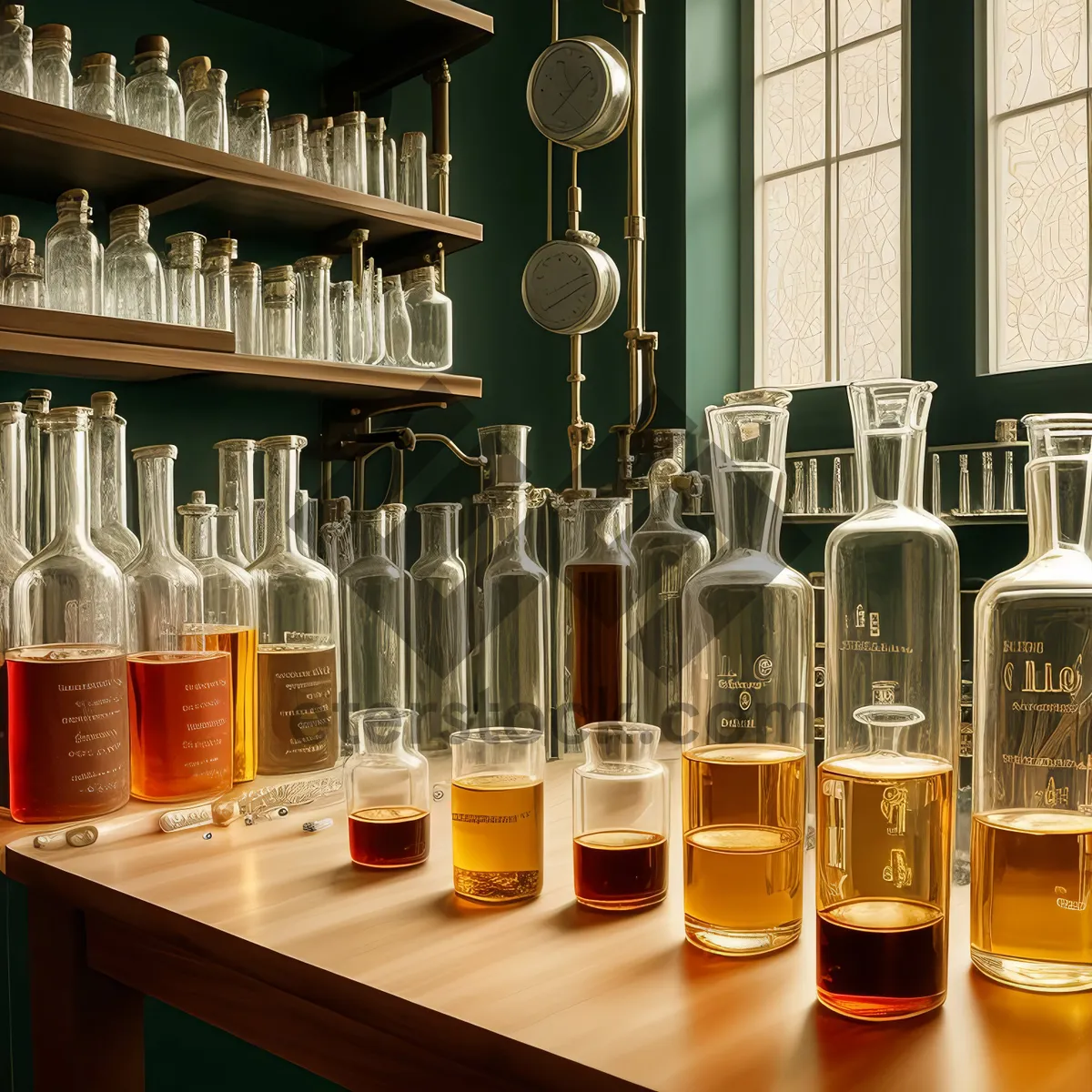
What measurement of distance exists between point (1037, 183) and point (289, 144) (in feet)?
4.33

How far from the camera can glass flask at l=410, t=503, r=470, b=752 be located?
1.45m

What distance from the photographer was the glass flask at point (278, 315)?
166 cm

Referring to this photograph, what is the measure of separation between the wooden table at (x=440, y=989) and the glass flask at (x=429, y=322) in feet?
3.11

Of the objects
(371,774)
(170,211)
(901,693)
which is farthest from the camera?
(170,211)

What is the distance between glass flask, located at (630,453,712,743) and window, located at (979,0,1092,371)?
100 cm

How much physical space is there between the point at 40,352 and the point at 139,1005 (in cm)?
76

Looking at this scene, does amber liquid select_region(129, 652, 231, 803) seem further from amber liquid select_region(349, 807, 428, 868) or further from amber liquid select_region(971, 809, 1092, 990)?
amber liquid select_region(971, 809, 1092, 990)

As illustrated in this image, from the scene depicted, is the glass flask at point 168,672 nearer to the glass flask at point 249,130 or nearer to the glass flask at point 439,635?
the glass flask at point 439,635

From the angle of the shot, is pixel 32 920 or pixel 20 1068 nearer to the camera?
pixel 32 920

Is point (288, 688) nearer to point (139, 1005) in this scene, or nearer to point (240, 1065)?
point (139, 1005)

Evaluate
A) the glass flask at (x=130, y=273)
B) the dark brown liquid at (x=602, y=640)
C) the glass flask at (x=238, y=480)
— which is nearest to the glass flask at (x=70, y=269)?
the glass flask at (x=130, y=273)

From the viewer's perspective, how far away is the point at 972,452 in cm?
191

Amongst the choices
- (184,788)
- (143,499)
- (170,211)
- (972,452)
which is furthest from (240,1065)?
(972,452)

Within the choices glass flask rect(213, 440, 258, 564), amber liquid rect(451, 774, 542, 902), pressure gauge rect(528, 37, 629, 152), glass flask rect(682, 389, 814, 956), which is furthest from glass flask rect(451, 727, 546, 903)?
pressure gauge rect(528, 37, 629, 152)
